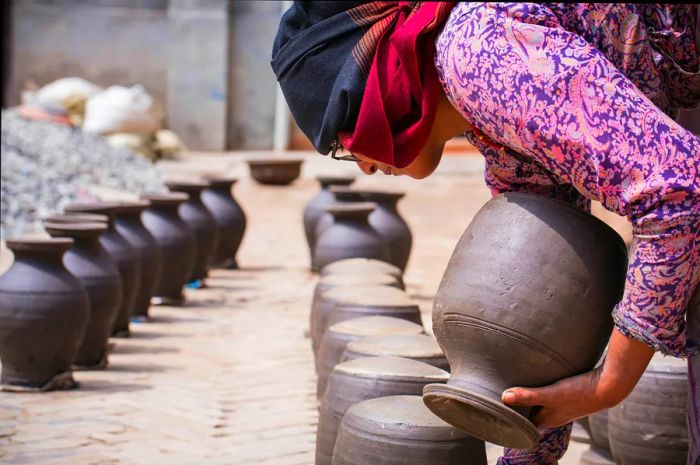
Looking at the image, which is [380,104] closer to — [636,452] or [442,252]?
[636,452]

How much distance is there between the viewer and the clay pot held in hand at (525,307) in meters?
2.28

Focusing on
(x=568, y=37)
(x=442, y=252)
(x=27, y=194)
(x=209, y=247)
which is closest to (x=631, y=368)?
(x=568, y=37)

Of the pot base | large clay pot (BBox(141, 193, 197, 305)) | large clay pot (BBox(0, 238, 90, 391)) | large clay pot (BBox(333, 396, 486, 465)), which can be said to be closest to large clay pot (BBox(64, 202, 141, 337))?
large clay pot (BBox(141, 193, 197, 305))

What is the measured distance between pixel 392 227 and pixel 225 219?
5.94 ft

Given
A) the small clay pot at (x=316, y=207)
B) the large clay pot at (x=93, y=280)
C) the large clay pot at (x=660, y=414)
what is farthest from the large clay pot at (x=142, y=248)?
the large clay pot at (x=660, y=414)

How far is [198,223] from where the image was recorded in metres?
8.15

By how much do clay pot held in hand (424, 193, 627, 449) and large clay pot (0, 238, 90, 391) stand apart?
273cm

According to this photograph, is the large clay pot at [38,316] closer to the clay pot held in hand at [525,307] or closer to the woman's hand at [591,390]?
the clay pot held in hand at [525,307]

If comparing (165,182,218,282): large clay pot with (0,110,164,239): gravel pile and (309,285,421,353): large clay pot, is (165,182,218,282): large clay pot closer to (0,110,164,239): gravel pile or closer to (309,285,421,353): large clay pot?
(0,110,164,239): gravel pile

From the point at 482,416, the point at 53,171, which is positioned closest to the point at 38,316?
the point at 482,416

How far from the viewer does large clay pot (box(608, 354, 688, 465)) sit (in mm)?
3289

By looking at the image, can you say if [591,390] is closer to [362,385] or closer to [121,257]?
[362,385]

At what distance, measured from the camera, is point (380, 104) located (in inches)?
92.9

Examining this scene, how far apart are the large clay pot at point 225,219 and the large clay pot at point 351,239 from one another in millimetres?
1868
